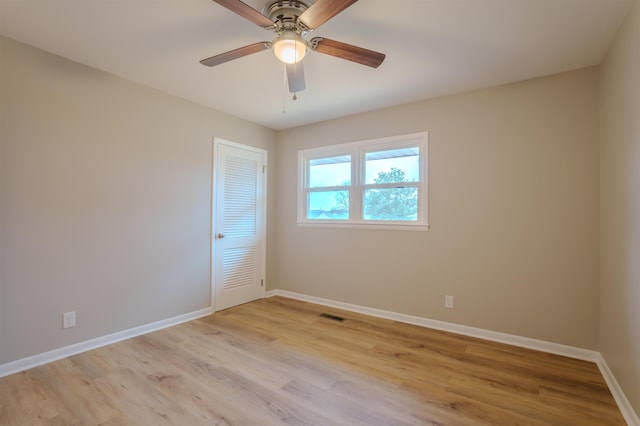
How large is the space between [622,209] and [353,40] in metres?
2.18

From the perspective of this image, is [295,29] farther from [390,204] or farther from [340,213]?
[340,213]

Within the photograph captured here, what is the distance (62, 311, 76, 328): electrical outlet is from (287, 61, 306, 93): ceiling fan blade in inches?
105

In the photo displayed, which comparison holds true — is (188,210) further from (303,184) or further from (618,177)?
(618,177)

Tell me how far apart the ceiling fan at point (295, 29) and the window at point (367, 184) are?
1686 millimetres

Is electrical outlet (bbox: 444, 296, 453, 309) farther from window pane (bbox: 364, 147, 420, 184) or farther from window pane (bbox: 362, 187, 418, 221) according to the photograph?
window pane (bbox: 364, 147, 420, 184)

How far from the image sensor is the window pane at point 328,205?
13.2ft

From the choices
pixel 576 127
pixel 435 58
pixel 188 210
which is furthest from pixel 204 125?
pixel 576 127

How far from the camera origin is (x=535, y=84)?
110 inches

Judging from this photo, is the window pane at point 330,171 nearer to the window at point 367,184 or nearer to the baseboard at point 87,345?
the window at point 367,184

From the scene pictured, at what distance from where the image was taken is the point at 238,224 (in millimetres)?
4082

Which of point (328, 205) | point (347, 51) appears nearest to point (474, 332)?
point (328, 205)

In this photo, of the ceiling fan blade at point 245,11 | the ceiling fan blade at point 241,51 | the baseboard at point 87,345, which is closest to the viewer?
the ceiling fan blade at point 245,11

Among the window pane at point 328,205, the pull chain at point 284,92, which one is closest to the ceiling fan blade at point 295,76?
the pull chain at point 284,92

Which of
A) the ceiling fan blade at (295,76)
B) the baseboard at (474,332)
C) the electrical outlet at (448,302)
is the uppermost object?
the ceiling fan blade at (295,76)
